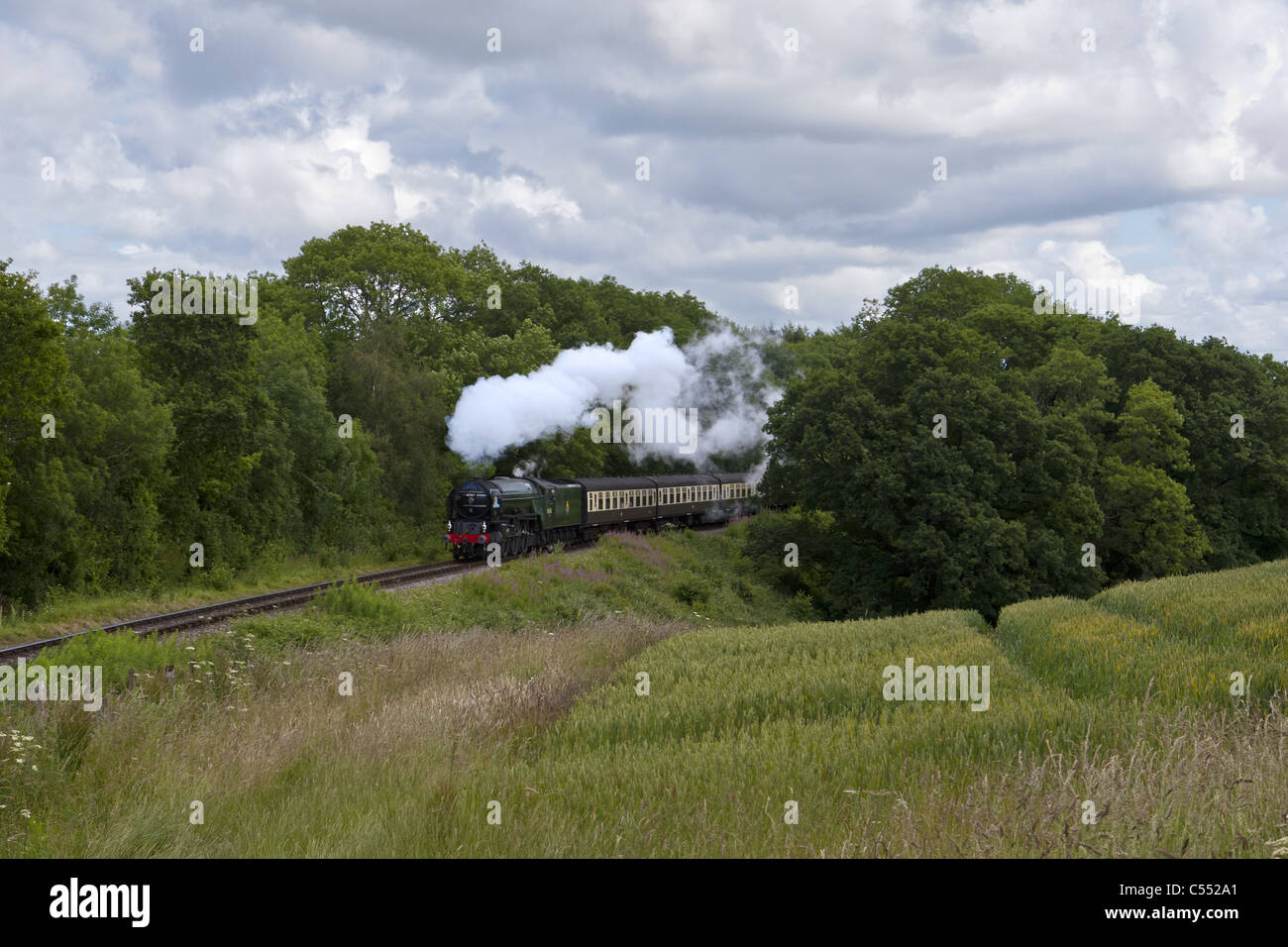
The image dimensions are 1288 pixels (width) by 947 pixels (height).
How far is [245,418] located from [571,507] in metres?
13.8

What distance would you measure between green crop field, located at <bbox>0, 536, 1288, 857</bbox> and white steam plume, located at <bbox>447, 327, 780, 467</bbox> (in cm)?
2185

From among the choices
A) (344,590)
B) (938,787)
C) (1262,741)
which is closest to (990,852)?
(938,787)

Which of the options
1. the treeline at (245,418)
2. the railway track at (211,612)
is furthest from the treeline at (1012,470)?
the railway track at (211,612)

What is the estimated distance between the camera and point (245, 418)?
1260 inches

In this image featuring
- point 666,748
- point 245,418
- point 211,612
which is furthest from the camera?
point 245,418

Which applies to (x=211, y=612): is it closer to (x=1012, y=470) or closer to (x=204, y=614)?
(x=204, y=614)

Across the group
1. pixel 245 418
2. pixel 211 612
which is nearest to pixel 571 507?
pixel 245 418

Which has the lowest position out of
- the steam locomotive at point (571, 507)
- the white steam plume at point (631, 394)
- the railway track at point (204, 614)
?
the railway track at point (204, 614)

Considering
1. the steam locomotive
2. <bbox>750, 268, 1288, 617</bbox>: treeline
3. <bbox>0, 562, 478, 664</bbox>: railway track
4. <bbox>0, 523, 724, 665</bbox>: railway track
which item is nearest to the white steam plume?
the steam locomotive

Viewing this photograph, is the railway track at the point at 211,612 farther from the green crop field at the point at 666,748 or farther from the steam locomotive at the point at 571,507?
the green crop field at the point at 666,748

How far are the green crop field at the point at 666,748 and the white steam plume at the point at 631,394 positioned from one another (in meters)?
21.8

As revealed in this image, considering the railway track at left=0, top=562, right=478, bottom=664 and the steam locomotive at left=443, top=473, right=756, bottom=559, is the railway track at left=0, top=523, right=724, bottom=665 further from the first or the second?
the steam locomotive at left=443, top=473, right=756, bottom=559

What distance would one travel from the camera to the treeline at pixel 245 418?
83.5ft
